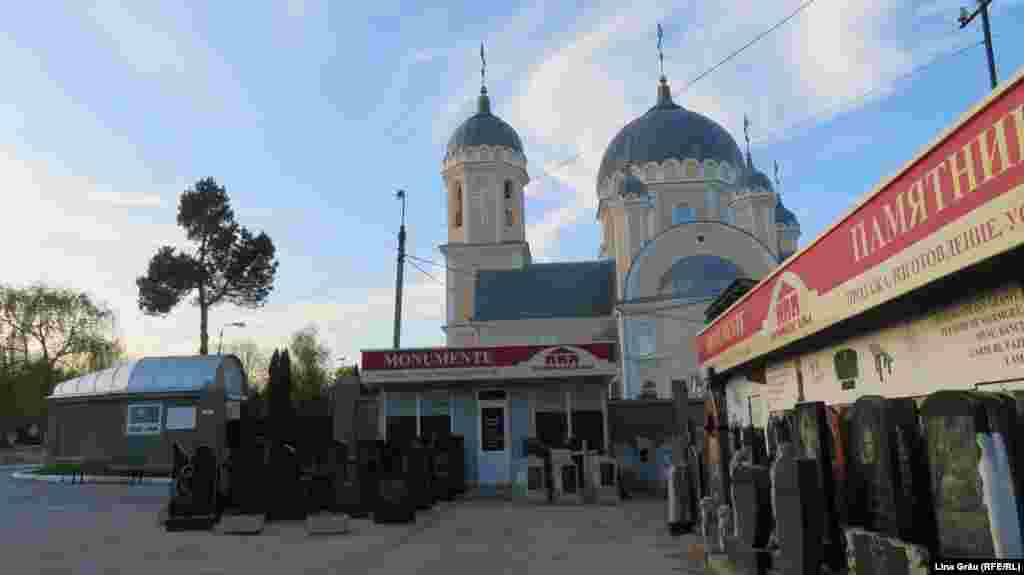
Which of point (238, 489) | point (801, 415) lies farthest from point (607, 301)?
point (801, 415)

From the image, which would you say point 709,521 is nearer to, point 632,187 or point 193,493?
point 193,493

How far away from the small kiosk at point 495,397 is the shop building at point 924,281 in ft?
33.4

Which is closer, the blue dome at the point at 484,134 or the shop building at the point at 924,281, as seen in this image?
the shop building at the point at 924,281

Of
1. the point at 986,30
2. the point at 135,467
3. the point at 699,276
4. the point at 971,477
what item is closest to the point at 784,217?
the point at 699,276

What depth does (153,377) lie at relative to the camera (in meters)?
28.7

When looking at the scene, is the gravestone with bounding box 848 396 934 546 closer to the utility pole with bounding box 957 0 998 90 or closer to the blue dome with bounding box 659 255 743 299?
the utility pole with bounding box 957 0 998 90

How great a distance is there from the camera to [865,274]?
21.2 feet

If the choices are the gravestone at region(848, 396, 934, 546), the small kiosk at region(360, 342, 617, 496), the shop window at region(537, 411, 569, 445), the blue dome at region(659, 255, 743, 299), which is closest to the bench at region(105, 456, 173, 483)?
the small kiosk at region(360, 342, 617, 496)

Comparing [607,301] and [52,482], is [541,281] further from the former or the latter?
A: [52,482]

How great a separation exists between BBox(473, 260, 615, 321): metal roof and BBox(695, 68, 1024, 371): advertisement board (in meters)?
35.3

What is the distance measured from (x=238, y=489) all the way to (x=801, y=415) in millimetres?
10503

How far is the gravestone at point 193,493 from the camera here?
12.6 m

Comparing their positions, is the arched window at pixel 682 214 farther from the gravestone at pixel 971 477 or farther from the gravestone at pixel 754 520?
the gravestone at pixel 971 477

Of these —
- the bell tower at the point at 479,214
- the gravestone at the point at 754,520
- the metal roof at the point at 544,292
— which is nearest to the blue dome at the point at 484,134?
the bell tower at the point at 479,214
